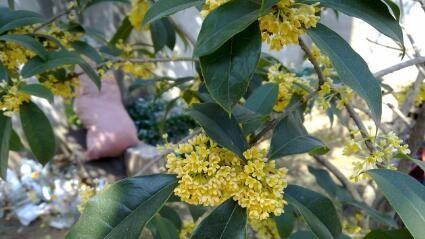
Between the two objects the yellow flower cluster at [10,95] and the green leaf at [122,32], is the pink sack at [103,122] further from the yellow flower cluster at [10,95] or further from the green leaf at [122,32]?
the yellow flower cluster at [10,95]

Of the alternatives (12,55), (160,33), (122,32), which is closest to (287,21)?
(12,55)

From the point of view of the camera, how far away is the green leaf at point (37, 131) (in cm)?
101

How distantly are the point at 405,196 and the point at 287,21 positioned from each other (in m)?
0.27

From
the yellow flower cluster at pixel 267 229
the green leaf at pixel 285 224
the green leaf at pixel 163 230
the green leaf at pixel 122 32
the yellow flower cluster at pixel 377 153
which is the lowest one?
the yellow flower cluster at pixel 267 229

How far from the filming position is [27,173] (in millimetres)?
2922

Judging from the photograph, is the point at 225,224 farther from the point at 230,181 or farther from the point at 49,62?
the point at 49,62

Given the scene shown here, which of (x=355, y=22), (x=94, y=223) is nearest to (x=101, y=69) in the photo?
(x=94, y=223)

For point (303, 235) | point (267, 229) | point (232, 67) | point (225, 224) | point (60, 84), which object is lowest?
point (267, 229)

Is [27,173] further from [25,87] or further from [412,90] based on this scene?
[412,90]

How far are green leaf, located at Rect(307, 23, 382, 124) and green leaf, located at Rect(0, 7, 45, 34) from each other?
26.6 inches

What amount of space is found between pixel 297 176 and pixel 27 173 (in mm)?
1921

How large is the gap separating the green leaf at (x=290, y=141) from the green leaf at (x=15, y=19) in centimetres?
63

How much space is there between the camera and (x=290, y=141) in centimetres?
67

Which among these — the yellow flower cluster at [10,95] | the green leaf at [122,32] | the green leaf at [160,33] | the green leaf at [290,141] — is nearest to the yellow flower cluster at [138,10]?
the green leaf at [160,33]
